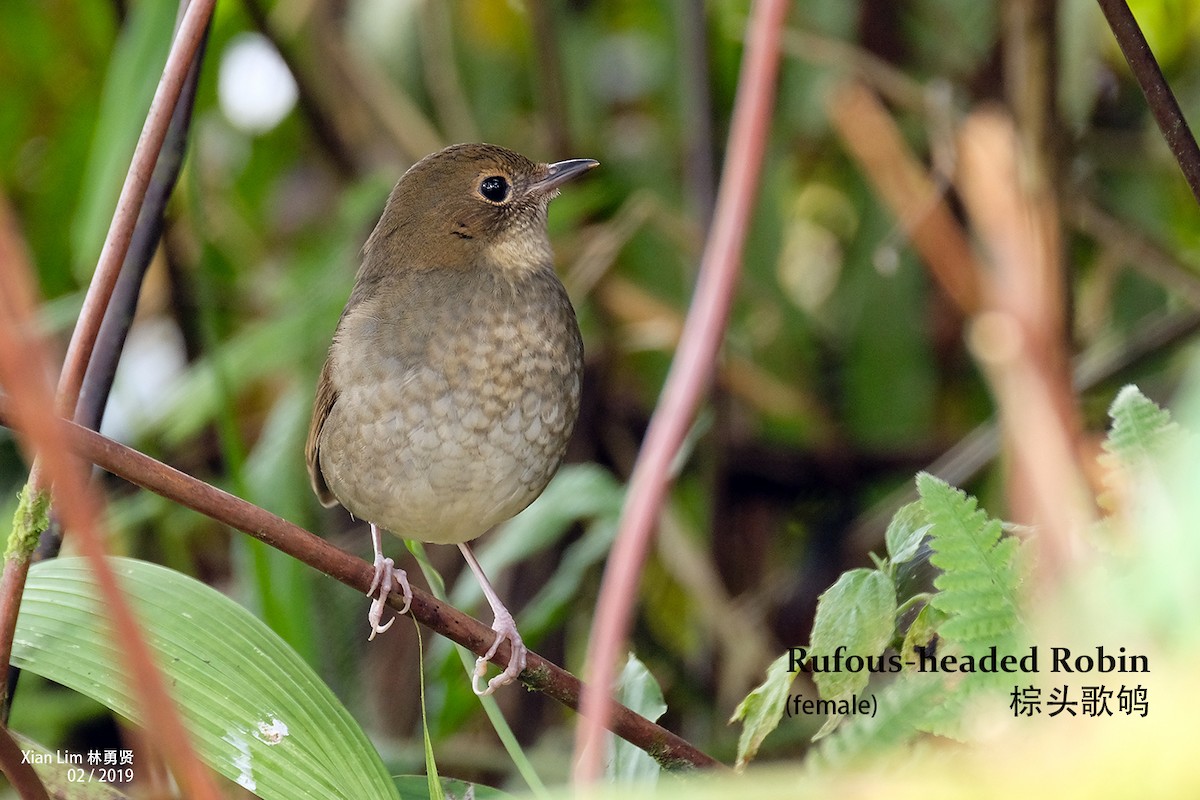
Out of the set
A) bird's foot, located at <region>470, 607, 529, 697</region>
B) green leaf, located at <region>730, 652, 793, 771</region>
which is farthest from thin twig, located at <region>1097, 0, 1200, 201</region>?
bird's foot, located at <region>470, 607, 529, 697</region>

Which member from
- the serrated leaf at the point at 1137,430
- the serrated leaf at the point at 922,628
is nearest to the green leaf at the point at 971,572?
the serrated leaf at the point at 1137,430

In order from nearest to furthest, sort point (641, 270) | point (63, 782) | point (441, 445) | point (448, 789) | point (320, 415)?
1. point (63, 782)
2. point (448, 789)
3. point (441, 445)
4. point (320, 415)
5. point (641, 270)

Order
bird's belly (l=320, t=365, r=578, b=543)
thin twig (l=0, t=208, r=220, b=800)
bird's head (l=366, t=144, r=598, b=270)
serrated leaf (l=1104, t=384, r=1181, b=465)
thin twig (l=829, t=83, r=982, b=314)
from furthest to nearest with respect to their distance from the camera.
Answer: thin twig (l=829, t=83, r=982, b=314), bird's head (l=366, t=144, r=598, b=270), bird's belly (l=320, t=365, r=578, b=543), serrated leaf (l=1104, t=384, r=1181, b=465), thin twig (l=0, t=208, r=220, b=800)

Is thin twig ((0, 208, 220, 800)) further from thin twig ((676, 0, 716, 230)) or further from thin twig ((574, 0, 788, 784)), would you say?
thin twig ((676, 0, 716, 230))

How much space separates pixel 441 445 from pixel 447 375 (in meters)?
0.14

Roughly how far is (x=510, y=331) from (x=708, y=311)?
68.5 inches

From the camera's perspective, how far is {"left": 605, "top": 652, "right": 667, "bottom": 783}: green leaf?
2.06m

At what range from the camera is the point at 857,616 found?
1601mm

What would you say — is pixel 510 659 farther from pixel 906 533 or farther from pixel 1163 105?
pixel 1163 105

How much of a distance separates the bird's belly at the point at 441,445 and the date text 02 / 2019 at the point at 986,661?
0.93 m

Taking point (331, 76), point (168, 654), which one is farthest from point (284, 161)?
point (168, 654)

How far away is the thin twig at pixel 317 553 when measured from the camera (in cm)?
143

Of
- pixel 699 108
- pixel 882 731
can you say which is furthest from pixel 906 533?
pixel 699 108

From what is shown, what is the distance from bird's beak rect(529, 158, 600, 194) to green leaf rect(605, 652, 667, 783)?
3.86 ft
